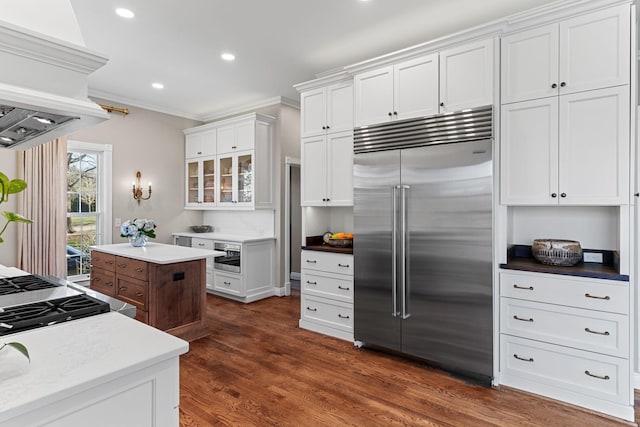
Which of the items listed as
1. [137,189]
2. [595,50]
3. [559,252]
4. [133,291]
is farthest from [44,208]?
[595,50]

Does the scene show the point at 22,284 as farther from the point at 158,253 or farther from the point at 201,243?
the point at 201,243

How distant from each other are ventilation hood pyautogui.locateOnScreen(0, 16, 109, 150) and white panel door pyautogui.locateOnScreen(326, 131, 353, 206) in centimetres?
244

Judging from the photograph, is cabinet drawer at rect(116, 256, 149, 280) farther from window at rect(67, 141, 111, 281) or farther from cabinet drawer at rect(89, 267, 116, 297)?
window at rect(67, 141, 111, 281)

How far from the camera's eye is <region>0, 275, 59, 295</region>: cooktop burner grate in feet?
5.93

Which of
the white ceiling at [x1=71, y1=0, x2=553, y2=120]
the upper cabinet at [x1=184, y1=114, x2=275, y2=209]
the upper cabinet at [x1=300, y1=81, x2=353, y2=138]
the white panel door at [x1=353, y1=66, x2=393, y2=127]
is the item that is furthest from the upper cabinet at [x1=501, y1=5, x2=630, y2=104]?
the upper cabinet at [x1=184, y1=114, x2=275, y2=209]

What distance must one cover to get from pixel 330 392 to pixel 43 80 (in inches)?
94.8

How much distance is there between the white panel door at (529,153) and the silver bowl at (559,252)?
34 centimetres

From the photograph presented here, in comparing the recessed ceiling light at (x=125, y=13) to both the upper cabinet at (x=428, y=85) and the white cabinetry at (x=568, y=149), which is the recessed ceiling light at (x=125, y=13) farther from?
the white cabinetry at (x=568, y=149)

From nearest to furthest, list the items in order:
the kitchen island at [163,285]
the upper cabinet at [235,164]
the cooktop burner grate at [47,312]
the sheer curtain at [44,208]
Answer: the cooktop burner grate at [47,312] → the kitchen island at [163,285] → the sheer curtain at [44,208] → the upper cabinet at [235,164]

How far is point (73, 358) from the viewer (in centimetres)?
111

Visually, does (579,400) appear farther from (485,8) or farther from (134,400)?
(485,8)

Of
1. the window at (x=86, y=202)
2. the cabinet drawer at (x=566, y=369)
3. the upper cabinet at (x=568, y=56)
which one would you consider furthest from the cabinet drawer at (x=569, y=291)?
the window at (x=86, y=202)

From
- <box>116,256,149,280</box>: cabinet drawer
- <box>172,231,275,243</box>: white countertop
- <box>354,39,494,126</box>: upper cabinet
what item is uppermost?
<box>354,39,494,126</box>: upper cabinet

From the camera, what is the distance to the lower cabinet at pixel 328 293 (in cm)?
351
